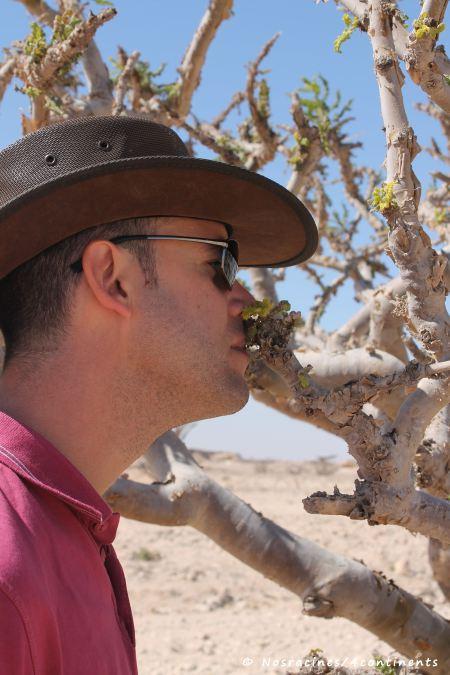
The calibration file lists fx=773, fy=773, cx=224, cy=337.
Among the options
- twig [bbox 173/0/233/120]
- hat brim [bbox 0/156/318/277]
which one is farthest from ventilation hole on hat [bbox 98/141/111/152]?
twig [bbox 173/0/233/120]

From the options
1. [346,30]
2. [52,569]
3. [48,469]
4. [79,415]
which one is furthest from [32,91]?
[52,569]

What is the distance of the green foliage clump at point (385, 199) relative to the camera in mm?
2400

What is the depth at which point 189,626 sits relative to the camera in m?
8.09

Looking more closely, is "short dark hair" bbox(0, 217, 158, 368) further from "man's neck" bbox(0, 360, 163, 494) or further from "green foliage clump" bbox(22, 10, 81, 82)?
"green foliage clump" bbox(22, 10, 81, 82)

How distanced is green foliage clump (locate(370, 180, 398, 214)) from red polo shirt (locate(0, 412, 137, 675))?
124cm

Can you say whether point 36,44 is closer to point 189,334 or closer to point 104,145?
point 104,145

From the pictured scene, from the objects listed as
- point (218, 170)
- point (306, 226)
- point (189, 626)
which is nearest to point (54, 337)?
point (218, 170)

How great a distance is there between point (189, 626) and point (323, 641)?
1.63 metres

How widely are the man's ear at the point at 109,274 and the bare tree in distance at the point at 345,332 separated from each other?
435 mm

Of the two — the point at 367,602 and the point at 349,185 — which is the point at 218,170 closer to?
the point at 367,602

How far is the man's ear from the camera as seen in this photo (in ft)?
6.84

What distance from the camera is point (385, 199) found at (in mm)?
2402

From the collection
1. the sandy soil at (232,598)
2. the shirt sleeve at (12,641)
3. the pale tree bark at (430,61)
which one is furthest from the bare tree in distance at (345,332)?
the sandy soil at (232,598)

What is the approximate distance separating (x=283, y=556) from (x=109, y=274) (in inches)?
104
